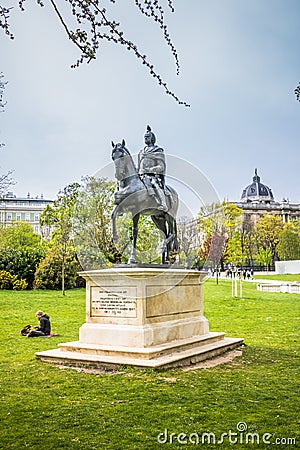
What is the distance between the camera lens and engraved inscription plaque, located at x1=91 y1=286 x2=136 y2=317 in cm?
985

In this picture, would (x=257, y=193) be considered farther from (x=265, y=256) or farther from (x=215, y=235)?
(x=215, y=235)

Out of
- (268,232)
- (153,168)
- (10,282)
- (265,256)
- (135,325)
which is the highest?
(268,232)

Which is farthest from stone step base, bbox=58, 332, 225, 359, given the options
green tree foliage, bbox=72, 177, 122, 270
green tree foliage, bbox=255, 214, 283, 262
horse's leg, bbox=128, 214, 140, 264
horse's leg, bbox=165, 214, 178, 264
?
green tree foliage, bbox=255, 214, 283, 262

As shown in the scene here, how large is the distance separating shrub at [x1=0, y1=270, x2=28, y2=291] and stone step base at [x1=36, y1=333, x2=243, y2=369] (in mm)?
18726

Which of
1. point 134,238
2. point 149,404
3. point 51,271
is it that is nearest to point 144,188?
point 134,238

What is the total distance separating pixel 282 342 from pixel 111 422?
7563mm

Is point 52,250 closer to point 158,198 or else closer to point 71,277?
point 71,277

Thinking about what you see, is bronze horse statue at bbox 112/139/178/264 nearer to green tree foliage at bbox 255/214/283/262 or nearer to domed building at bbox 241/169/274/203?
green tree foliage at bbox 255/214/283/262

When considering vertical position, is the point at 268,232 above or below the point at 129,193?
above

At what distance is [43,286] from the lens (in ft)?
92.5

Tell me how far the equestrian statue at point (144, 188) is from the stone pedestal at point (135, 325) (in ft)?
2.64

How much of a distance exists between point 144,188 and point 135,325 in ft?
9.60

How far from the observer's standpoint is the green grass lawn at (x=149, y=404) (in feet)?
17.8

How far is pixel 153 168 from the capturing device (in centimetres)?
1104
